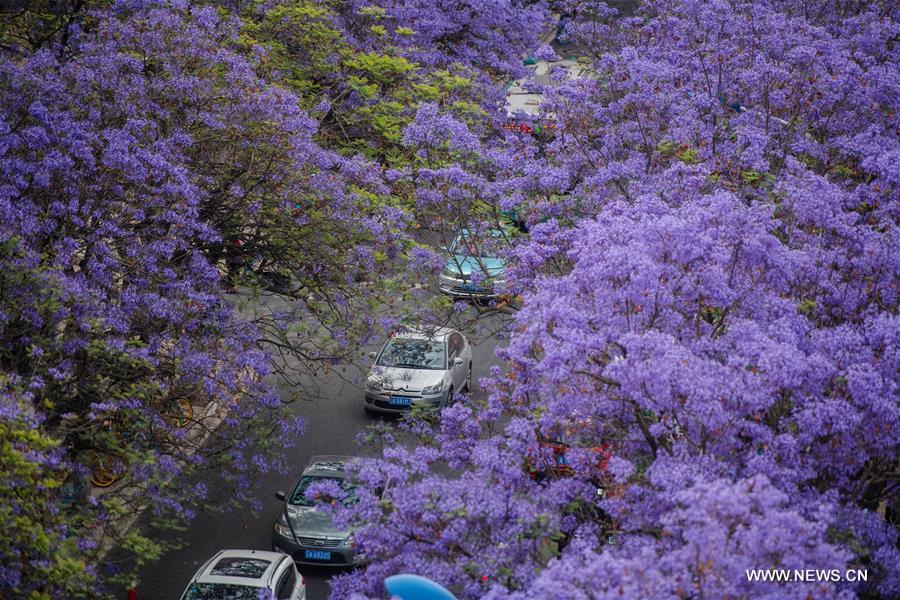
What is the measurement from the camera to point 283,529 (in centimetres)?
1412

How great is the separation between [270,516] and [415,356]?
4.89m

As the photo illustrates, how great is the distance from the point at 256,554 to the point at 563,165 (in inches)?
275

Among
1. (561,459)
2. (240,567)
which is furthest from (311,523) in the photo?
(561,459)

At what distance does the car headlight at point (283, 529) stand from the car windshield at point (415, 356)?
5.10m

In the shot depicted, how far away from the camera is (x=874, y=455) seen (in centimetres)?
788

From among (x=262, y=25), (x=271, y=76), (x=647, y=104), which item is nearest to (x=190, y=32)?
(x=271, y=76)

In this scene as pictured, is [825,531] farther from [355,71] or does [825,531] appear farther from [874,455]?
[355,71]

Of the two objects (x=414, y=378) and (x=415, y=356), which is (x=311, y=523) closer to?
(x=414, y=378)

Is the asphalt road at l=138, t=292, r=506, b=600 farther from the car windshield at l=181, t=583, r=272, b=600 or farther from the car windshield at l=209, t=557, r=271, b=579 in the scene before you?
the car windshield at l=181, t=583, r=272, b=600

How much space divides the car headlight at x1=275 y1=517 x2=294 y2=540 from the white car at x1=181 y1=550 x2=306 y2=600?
1.25m

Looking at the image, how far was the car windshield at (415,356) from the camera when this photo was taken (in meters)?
18.9

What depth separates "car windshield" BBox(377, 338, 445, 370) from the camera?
18.9m

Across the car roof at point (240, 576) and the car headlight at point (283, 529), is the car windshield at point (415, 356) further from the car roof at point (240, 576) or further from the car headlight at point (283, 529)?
the car roof at point (240, 576)
